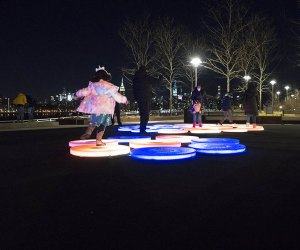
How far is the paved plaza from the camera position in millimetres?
3605

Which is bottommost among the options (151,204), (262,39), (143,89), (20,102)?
(151,204)

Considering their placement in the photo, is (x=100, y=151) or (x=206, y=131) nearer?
(x=100, y=151)

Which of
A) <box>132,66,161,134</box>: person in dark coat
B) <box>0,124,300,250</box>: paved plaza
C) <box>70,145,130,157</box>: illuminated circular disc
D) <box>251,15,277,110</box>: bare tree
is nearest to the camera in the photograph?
<box>0,124,300,250</box>: paved plaza

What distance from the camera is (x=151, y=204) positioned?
15.7ft

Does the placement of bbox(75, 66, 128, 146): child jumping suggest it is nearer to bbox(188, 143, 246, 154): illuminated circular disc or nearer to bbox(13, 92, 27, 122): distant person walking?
bbox(188, 143, 246, 154): illuminated circular disc

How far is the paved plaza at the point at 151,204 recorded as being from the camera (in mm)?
3605

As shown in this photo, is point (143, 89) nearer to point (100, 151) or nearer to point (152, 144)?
point (152, 144)

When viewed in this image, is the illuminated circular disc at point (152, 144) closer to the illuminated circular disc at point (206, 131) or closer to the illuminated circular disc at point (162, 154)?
the illuminated circular disc at point (162, 154)

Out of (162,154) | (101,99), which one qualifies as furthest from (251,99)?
(162,154)

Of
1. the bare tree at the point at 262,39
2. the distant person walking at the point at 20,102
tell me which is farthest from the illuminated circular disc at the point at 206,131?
the bare tree at the point at 262,39

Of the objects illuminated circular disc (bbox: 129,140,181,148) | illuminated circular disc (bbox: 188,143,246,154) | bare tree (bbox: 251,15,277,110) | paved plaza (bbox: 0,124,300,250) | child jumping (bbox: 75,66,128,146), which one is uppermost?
bare tree (bbox: 251,15,277,110)

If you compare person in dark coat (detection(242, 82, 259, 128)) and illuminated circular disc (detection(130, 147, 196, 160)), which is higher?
person in dark coat (detection(242, 82, 259, 128))

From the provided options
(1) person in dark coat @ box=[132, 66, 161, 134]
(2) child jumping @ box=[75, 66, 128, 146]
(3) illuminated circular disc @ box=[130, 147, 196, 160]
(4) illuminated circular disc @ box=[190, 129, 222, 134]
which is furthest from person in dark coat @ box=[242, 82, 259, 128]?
(3) illuminated circular disc @ box=[130, 147, 196, 160]

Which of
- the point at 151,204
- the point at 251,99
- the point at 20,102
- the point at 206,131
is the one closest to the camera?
the point at 151,204
